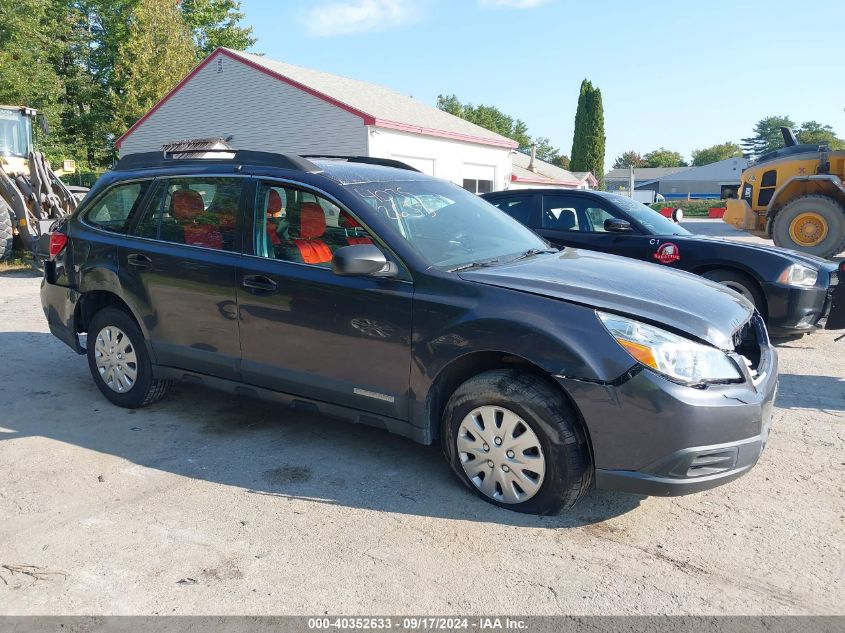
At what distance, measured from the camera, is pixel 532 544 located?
3164mm

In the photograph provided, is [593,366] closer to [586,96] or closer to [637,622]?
[637,622]

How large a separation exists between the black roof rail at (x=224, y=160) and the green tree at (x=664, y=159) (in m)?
132

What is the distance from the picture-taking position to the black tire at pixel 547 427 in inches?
127

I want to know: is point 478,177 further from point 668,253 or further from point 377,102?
point 668,253

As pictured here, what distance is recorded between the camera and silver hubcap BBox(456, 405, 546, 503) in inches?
131

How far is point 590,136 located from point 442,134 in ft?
121

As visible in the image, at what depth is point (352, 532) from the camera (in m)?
3.29

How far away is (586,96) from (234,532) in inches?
2256

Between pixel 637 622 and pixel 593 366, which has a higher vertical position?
pixel 593 366

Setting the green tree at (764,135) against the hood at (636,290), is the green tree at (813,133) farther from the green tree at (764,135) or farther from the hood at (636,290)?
the hood at (636,290)

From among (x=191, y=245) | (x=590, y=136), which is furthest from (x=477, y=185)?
(x=590, y=136)

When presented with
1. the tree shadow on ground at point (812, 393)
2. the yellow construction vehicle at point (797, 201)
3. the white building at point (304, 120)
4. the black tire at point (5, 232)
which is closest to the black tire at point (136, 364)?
the tree shadow on ground at point (812, 393)

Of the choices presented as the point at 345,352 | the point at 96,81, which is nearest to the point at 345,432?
the point at 345,352

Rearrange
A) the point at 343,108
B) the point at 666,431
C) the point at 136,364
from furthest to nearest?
the point at 343,108
the point at 136,364
the point at 666,431
